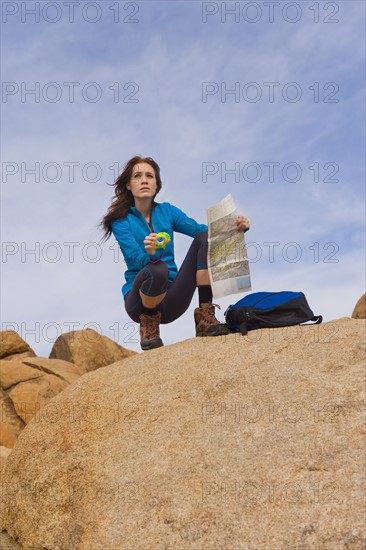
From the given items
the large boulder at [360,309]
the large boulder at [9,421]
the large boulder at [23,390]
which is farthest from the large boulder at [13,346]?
the large boulder at [360,309]

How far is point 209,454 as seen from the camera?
481 centimetres

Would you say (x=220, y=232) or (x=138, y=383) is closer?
(x=138, y=383)

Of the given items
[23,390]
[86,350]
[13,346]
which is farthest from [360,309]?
[13,346]

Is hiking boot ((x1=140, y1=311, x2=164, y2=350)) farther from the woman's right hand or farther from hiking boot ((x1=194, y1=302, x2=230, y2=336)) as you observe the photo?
the woman's right hand

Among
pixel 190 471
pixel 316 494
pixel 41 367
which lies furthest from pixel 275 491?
pixel 41 367

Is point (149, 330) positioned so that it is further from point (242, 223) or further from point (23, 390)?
point (23, 390)

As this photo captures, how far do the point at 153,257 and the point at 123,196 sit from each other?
101cm

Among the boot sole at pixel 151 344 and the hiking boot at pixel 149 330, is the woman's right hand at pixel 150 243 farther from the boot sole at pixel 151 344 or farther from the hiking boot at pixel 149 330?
the boot sole at pixel 151 344

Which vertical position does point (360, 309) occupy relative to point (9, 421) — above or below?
above

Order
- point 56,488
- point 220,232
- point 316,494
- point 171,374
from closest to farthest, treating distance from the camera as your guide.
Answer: point 316,494 → point 56,488 → point 171,374 → point 220,232

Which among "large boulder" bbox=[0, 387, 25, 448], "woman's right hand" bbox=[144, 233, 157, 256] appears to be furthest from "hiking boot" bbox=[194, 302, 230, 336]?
"large boulder" bbox=[0, 387, 25, 448]

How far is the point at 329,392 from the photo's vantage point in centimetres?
494

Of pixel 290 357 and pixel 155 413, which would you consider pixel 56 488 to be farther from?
pixel 290 357

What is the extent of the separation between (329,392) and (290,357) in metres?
0.60
